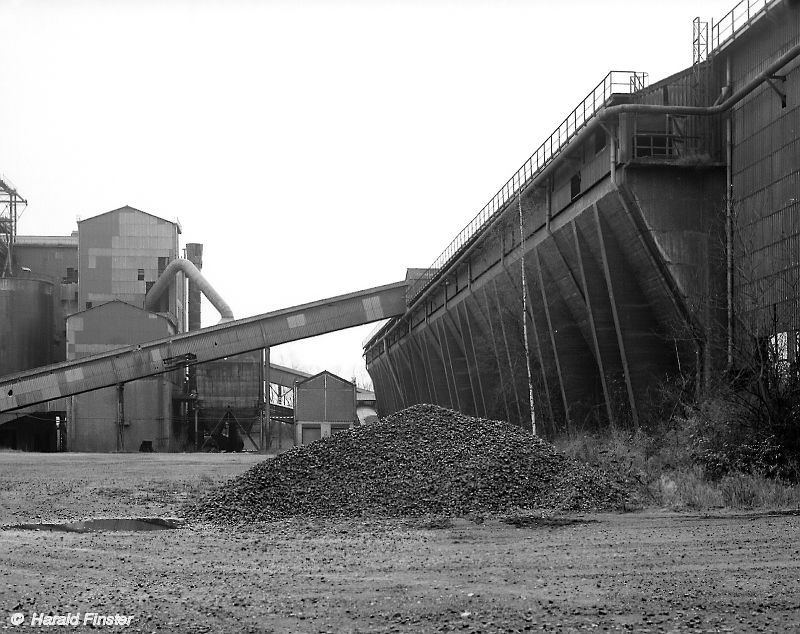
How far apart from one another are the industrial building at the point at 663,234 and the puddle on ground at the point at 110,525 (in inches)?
429

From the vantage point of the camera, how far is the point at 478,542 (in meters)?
12.1

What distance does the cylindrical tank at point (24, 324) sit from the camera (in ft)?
197

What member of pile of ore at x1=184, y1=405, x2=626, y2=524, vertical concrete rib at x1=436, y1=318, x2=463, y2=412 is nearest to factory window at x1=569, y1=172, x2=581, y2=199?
pile of ore at x1=184, y1=405, x2=626, y2=524

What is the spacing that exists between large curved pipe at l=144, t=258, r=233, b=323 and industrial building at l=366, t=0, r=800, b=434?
30.0 m

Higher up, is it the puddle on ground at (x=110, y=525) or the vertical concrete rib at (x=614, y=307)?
the vertical concrete rib at (x=614, y=307)

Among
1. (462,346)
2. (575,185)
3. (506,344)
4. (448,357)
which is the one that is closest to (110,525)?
(575,185)

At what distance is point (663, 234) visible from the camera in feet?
78.3

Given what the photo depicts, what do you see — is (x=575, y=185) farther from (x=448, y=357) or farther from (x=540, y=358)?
(x=448, y=357)

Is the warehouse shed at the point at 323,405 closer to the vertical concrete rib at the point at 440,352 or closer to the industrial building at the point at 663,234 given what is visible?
the vertical concrete rib at the point at 440,352

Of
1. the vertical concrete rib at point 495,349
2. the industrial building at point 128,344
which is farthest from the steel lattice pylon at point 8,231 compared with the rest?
the vertical concrete rib at point 495,349

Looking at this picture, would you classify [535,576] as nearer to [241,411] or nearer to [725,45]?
[725,45]

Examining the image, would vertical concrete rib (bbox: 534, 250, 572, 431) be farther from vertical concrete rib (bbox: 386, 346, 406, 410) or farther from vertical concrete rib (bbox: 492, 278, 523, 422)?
vertical concrete rib (bbox: 386, 346, 406, 410)

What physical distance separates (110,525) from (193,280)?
4859 centimetres

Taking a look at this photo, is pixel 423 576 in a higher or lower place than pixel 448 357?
lower
